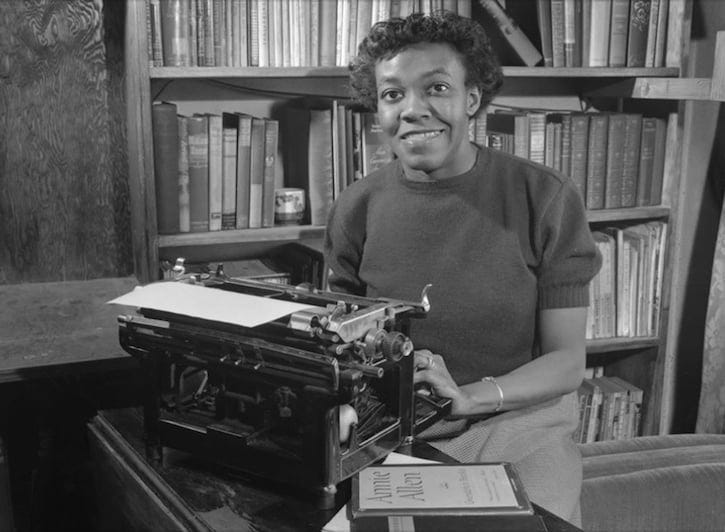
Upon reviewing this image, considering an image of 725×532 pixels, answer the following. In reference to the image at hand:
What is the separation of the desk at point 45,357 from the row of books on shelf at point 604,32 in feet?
4.48

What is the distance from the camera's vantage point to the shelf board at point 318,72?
2.14m

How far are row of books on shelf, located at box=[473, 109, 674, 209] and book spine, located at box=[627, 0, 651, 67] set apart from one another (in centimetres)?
16

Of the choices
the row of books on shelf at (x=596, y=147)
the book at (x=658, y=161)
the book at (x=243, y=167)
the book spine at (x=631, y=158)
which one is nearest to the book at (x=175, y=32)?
the book at (x=243, y=167)

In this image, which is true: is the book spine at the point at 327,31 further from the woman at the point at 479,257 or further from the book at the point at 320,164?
the woman at the point at 479,257

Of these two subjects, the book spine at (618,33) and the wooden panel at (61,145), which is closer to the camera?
the wooden panel at (61,145)

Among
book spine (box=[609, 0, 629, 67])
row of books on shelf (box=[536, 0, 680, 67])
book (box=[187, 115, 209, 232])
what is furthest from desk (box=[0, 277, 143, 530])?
book spine (box=[609, 0, 629, 67])

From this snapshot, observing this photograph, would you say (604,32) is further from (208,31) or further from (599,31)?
(208,31)

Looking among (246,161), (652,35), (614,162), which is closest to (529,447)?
(246,161)

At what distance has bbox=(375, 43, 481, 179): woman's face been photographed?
182 cm

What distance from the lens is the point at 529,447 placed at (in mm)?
1698

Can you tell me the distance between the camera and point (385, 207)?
194 cm

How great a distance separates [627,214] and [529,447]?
3.75 ft

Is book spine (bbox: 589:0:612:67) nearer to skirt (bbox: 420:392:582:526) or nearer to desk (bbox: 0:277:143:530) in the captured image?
skirt (bbox: 420:392:582:526)

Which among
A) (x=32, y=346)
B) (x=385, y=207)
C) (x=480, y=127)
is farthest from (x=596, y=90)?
(x=32, y=346)
